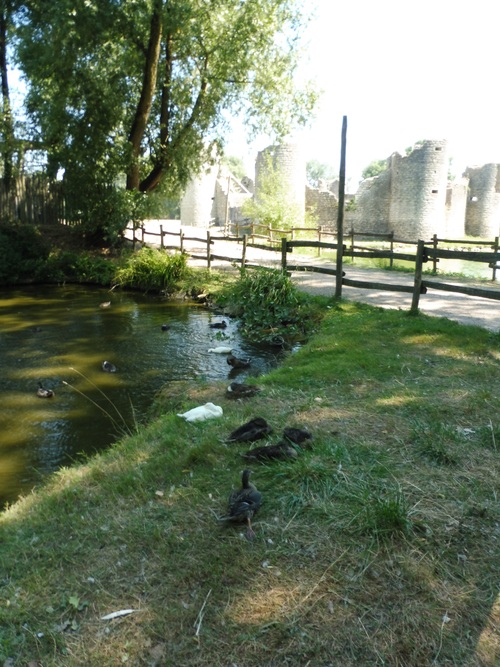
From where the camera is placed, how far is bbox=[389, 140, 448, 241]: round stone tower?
30.7m

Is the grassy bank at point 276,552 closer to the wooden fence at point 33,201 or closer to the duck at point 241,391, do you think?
the duck at point 241,391

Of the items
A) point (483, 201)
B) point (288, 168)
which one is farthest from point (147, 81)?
point (483, 201)

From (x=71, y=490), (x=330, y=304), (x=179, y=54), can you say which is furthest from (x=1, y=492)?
(x=179, y=54)

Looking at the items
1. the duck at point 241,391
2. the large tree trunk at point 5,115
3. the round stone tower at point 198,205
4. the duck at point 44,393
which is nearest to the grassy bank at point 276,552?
the duck at point 241,391

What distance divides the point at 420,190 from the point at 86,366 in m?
26.4

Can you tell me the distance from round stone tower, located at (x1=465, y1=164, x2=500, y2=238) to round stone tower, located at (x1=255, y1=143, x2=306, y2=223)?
11.7m

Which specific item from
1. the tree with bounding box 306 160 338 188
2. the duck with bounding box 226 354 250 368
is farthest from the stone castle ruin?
the tree with bounding box 306 160 338 188

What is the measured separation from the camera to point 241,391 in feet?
19.9

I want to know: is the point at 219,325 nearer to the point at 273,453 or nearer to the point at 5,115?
the point at 273,453

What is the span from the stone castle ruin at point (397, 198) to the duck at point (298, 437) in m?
25.0

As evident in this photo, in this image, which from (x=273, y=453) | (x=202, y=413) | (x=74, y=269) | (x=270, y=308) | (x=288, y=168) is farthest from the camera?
(x=288, y=168)

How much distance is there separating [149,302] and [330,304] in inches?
202

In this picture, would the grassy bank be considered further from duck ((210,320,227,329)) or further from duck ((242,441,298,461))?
duck ((210,320,227,329))

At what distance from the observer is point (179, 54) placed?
647 inches
